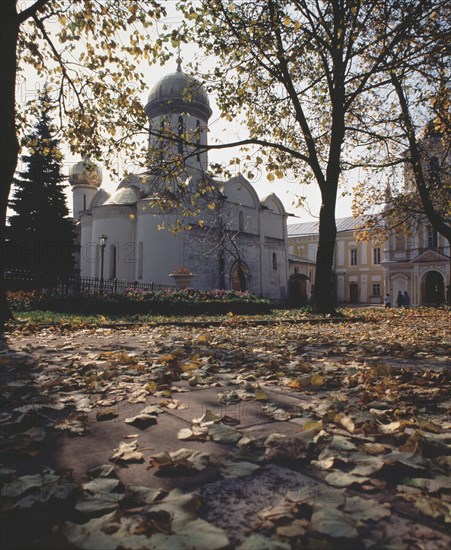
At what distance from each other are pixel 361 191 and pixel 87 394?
18518 millimetres

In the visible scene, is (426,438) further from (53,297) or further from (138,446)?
(53,297)

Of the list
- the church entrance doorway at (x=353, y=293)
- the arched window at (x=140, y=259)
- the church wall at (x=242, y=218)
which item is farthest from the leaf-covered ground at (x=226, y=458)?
the church entrance doorway at (x=353, y=293)

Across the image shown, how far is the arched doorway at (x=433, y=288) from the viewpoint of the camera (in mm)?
43469

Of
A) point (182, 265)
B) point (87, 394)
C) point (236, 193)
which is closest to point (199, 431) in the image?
point (87, 394)

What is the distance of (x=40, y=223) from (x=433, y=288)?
122 ft

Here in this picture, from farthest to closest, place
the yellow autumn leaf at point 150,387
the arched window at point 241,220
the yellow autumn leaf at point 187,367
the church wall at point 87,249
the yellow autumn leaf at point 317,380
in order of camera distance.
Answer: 1. the arched window at point 241,220
2. the church wall at point 87,249
3. the yellow autumn leaf at point 187,367
4. the yellow autumn leaf at point 317,380
5. the yellow autumn leaf at point 150,387

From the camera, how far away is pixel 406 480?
1.70 metres

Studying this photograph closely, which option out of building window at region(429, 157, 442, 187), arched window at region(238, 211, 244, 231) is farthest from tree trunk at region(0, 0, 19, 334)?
arched window at region(238, 211, 244, 231)

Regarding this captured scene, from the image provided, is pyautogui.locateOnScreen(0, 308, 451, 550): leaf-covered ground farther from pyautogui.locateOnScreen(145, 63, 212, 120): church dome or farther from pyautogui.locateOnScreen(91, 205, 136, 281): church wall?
pyautogui.locateOnScreen(145, 63, 212, 120): church dome

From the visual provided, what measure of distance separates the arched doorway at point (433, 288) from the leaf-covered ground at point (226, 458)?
4397 cm

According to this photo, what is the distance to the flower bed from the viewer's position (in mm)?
15320

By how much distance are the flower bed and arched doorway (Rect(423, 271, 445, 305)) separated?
108ft

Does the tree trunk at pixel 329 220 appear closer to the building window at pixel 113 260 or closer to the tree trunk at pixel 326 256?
the tree trunk at pixel 326 256

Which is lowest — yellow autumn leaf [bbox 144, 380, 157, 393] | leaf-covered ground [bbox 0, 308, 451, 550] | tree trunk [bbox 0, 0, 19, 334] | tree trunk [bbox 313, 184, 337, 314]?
leaf-covered ground [bbox 0, 308, 451, 550]
